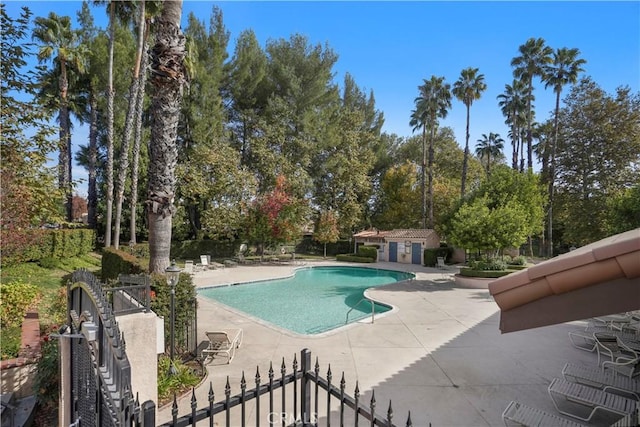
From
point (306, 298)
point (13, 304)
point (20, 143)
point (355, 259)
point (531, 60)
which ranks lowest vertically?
point (306, 298)

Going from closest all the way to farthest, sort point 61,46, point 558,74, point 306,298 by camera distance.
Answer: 1. point 306,298
2. point 61,46
3. point 558,74

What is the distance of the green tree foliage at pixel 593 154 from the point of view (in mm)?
26391

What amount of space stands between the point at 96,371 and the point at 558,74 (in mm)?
38101

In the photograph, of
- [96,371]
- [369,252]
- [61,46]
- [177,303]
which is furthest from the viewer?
[369,252]

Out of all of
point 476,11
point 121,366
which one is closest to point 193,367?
point 121,366

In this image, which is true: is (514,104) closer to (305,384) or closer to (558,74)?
(558,74)

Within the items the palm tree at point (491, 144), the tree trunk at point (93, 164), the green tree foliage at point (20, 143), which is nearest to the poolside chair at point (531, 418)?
the green tree foliage at point (20, 143)

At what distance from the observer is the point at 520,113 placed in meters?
34.8

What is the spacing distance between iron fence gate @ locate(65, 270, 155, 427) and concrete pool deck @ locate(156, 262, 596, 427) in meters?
1.89

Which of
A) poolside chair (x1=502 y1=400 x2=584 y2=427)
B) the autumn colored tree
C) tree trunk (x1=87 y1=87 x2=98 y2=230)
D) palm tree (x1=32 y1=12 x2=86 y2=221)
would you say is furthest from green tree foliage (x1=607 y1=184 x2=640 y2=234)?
tree trunk (x1=87 y1=87 x2=98 y2=230)

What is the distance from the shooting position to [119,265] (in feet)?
42.1

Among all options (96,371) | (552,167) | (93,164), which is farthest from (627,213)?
(93,164)

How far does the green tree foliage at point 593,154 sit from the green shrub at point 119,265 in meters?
31.1

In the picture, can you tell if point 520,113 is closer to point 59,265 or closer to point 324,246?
point 324,246
